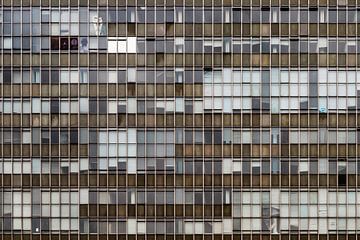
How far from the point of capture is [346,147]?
4938 cm

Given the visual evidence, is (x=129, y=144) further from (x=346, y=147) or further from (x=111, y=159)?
(x=346, y=147)

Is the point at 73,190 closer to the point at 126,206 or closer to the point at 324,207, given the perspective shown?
the point at 126,206

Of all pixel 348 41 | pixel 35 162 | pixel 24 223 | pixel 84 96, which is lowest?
pixel 24 223

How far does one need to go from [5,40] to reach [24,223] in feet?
47.9

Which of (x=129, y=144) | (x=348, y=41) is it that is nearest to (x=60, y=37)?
(x=129, y=144)

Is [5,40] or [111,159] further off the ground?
[5,40]

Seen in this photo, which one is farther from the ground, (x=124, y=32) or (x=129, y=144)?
(x=124, y=32)

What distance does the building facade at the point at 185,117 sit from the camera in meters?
49.5

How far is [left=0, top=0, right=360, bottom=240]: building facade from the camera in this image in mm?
49469

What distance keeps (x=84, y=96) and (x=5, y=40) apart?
7674mm

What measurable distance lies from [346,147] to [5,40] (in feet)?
92.4

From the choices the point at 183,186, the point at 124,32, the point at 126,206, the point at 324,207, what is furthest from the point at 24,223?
the point at 324,207

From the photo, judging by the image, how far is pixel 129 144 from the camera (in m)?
49.8

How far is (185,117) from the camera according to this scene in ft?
163
